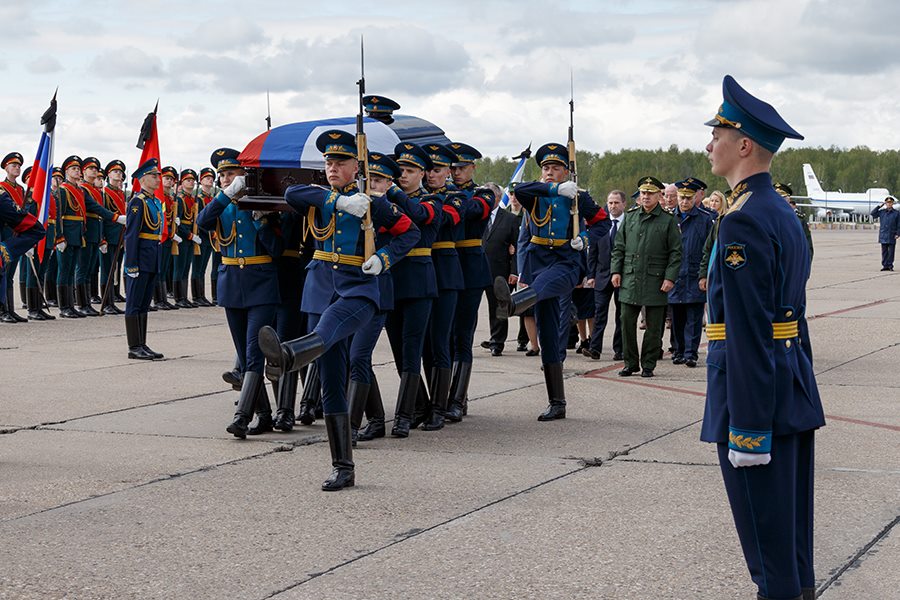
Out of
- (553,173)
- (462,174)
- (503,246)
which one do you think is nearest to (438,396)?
(462,174)

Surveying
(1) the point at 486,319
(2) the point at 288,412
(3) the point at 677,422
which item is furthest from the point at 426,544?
(1) the point at 486,319

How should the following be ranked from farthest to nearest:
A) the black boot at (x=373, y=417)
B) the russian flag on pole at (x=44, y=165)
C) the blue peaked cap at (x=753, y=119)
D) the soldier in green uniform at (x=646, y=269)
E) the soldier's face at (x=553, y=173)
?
the soldier in green uniform at (x=646, y=269)
the russian flag on pole at (x=44, y=165)
the soldier's face at (x=553, y=173)
the black boot at (x=373, y=417)
the blue peaked cap at (x=753, y=119)

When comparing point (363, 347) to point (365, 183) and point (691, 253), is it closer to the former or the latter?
point (365, 183)

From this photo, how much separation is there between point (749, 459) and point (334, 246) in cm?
396

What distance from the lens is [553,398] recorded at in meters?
9.64

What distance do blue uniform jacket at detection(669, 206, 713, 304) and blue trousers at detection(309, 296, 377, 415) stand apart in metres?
5.91

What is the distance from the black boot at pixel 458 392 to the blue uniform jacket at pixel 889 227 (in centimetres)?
2580

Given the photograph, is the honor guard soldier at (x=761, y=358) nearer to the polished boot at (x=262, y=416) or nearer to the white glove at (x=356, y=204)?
the white glove at (x=356, y=204)

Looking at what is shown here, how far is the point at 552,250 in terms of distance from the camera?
383 inches

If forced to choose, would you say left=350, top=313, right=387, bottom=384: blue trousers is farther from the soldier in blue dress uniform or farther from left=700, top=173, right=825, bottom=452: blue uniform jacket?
left=700, top=173, right=825, bottom=452: blue uniform jacket

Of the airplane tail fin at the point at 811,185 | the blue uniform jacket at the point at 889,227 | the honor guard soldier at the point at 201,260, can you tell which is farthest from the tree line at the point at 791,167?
the honor guard soldier at the point at 201,260

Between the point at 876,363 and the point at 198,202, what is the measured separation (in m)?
11.7

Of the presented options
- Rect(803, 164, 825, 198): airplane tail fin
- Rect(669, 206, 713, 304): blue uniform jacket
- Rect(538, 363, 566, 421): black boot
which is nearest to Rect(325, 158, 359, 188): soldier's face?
Rect(538, 363, 566, 421): black boot

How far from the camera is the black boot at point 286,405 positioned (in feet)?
29.7
